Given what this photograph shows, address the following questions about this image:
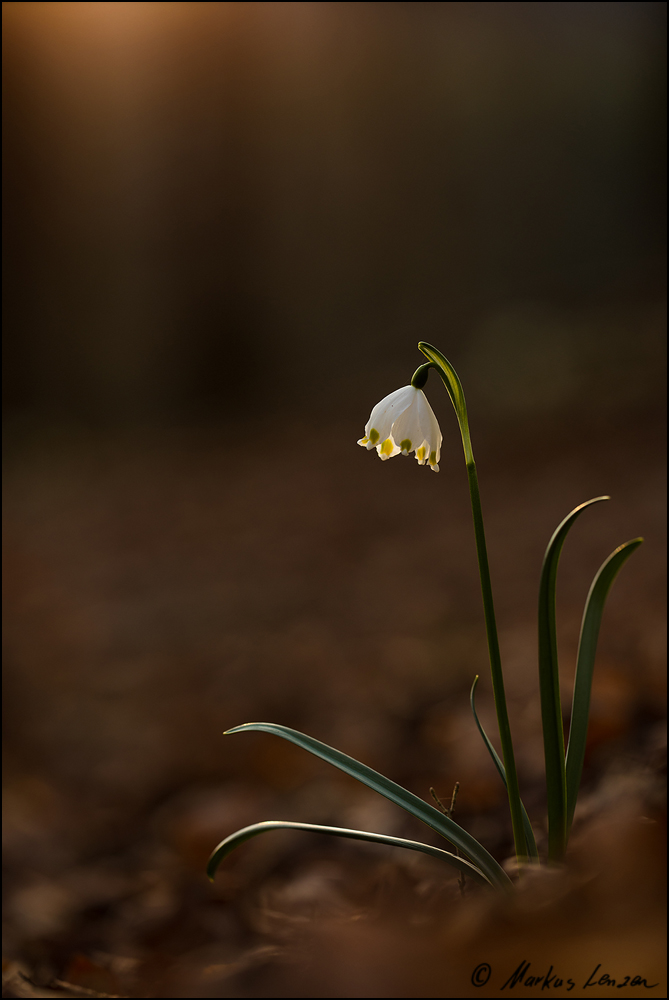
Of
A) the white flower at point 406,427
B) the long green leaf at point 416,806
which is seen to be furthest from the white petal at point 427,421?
the long green leaf at point 416,806

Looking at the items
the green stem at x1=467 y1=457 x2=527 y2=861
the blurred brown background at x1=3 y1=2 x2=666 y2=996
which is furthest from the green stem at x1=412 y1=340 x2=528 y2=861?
the blurred brown background at x1=3 y1=2 x2=666 y2=996

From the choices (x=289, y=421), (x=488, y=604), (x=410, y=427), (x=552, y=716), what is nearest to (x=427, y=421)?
(x=410, y=427)

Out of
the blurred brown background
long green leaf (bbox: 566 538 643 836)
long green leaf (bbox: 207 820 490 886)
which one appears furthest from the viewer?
the blurred brown background

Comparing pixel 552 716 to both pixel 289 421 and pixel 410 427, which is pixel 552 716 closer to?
pixel 410 427

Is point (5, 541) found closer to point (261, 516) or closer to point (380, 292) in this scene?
point (261, 516)

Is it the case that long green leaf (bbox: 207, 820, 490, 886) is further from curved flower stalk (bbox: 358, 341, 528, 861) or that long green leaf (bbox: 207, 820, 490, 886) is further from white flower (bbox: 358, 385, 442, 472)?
white flower (bbox: 358, 385, 442, 472)

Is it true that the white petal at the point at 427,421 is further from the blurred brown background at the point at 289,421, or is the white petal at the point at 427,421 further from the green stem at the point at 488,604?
the blurred brown background at the point at 289,421

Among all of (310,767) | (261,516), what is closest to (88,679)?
(310,767)
